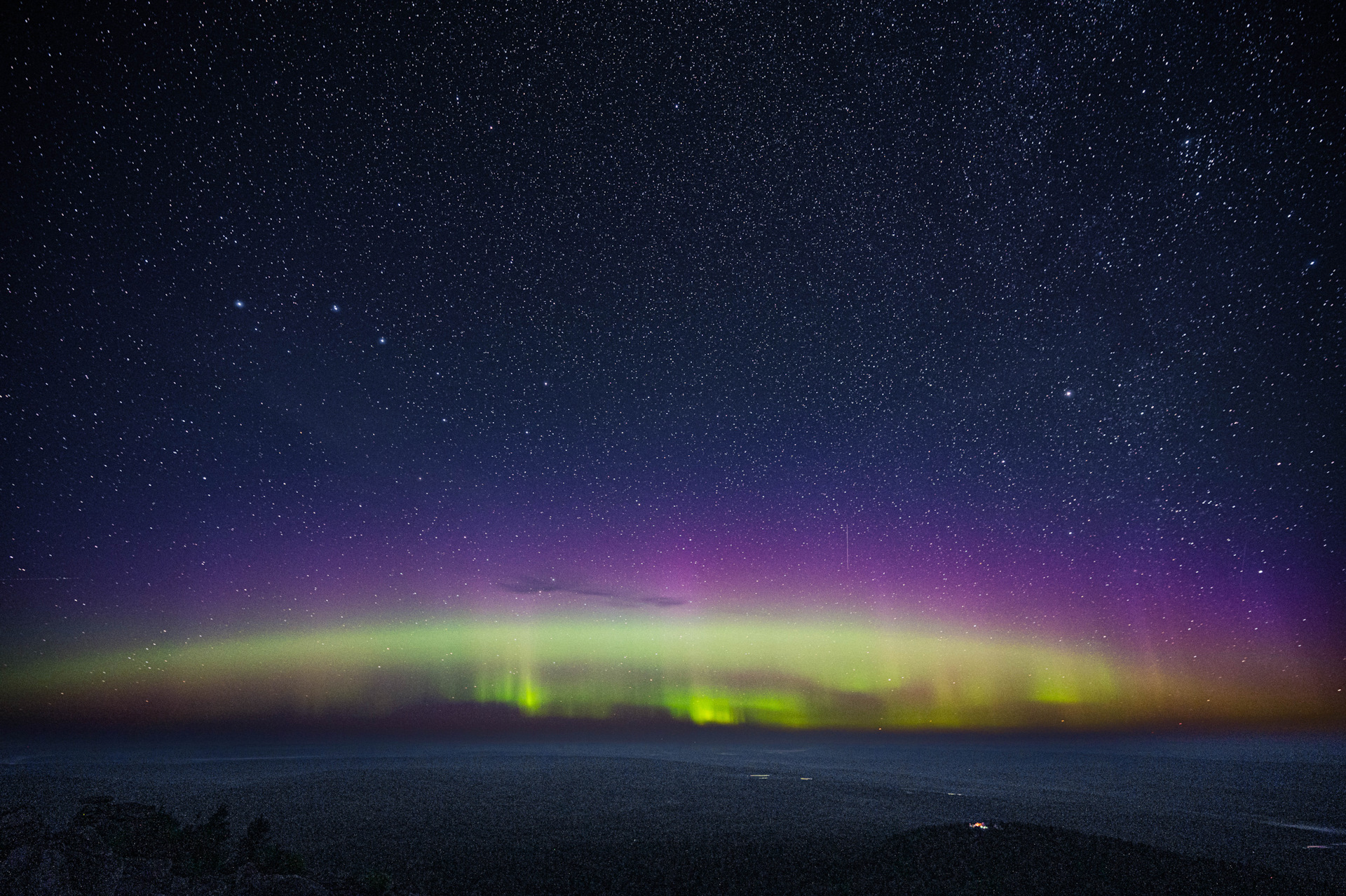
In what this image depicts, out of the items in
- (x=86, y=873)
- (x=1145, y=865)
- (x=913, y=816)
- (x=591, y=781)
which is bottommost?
(x=591, y=781)

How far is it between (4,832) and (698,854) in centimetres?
3451

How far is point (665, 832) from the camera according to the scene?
160 feet

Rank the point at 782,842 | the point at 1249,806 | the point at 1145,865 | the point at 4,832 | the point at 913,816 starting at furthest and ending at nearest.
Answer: the point at 1249,806 < the point at 913,816 < the point at 782,842 < the point at 1145,865 < the point at 4,832

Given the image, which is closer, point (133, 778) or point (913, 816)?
point (913, 816)

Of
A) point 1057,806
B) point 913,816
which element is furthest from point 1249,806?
point 913,816

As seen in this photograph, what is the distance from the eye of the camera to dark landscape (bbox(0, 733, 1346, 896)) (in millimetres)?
23875

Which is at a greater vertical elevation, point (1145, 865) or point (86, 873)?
point (86, 873)

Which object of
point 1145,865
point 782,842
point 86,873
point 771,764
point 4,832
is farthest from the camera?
point 771,764

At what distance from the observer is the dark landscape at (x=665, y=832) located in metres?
23.9

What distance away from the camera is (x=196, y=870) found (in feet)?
75.2

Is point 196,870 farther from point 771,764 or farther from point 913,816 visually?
point 771,764

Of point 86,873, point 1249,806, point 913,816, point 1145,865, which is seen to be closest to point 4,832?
point 86,873

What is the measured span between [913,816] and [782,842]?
108ft

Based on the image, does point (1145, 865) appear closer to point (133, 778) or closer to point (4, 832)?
point (4, 832)
